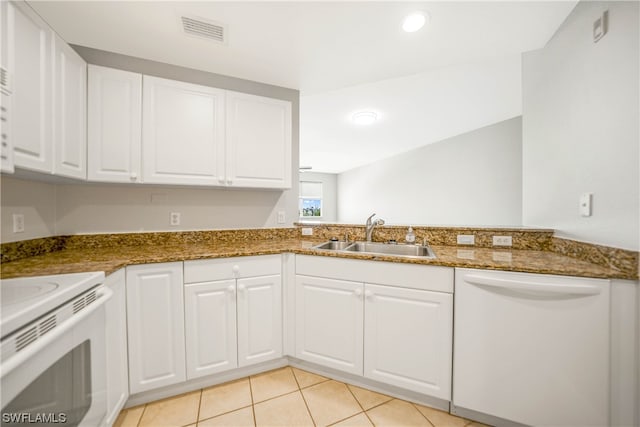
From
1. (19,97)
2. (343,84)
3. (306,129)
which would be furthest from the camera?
(306,129)

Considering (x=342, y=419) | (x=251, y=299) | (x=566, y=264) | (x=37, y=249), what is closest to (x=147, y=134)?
(x=37, y=249)

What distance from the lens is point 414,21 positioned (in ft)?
4.76

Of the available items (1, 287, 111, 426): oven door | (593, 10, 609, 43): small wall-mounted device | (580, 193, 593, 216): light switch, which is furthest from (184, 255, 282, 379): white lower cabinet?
(593, 10, 609, 43): small wall-mounted device

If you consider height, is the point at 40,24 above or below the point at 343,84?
below

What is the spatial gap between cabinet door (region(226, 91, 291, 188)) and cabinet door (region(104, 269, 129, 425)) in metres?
0.95

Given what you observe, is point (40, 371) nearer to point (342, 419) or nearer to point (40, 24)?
point (342, 419)

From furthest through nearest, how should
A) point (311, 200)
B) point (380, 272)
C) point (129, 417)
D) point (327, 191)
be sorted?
point (327, 191) → point (311, 200) → point (380, 272) → point (129, 417)

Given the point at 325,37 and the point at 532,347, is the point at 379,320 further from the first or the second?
the point at 325,37

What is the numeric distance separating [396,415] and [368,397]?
186mm

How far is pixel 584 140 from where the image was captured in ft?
4.37

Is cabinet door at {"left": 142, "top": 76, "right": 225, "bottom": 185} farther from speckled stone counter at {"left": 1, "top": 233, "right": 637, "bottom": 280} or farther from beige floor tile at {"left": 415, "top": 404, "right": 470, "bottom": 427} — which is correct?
beige floor tile at {"left": 415, "top": 404, "right": 470, "bottom": 427}

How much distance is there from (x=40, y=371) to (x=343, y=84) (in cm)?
240

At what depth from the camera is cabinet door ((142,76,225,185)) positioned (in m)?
1.67

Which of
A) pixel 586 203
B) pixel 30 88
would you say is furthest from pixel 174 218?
pixel 586 203
